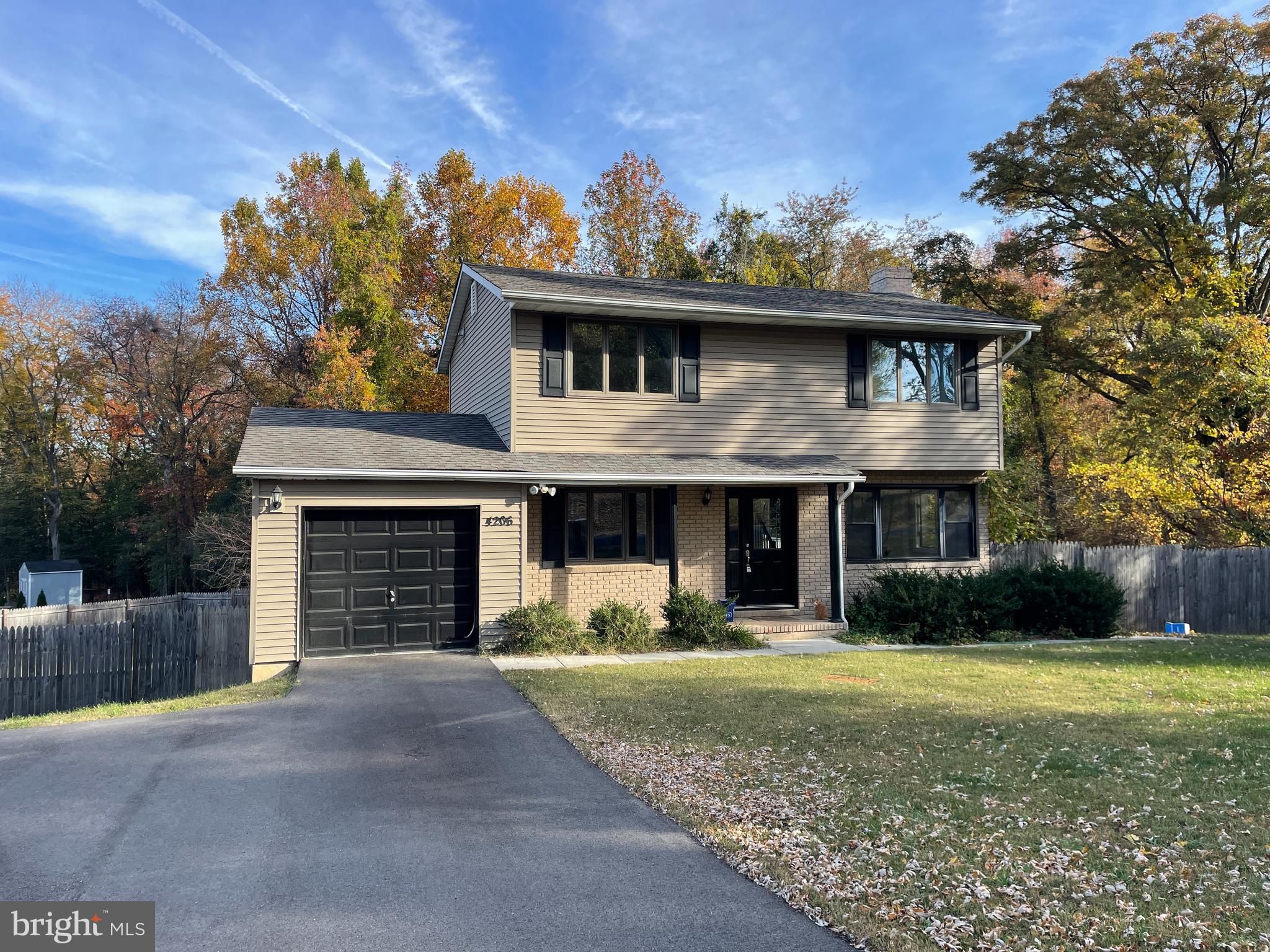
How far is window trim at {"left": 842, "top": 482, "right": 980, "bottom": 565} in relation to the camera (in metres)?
15.9

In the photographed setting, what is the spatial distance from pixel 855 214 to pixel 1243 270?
13667mm

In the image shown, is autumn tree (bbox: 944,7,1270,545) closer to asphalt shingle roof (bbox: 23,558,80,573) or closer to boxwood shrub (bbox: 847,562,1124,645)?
boxwood shrub (bbox: 847,562,1124,645)

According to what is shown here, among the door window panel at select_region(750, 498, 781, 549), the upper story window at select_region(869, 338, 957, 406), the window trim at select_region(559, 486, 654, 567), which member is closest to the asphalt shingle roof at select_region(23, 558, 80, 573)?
the window trim at select_region(559, 486, 654, 567)

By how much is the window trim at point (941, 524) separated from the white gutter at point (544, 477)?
4.84 ft

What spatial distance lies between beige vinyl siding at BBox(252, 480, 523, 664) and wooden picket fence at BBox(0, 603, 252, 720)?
112 cm

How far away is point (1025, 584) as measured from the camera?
592 inches

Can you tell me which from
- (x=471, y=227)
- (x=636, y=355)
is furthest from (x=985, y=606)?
(x=471, y=227)

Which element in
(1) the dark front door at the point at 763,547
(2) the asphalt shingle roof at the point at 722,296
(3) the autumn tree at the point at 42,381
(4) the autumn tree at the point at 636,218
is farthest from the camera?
(3) the autumn tree at the point at 42,381

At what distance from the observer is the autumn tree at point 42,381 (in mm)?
32750

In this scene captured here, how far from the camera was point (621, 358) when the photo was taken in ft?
46.8

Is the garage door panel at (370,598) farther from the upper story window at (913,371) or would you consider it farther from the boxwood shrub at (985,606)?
the upper story window at (913,371)

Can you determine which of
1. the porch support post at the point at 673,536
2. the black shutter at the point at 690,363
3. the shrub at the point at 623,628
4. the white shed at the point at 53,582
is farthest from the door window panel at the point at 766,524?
the white shed at the point at 53,582

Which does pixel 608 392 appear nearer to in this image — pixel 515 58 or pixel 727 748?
pixel 727 748

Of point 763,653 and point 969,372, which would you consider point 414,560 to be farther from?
point 969,372
